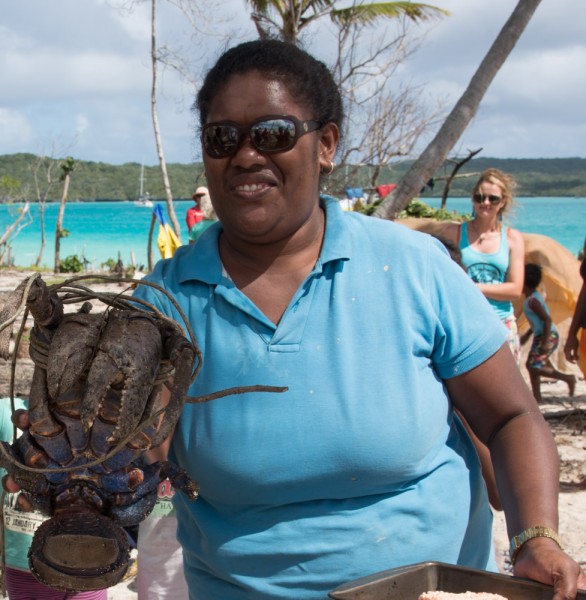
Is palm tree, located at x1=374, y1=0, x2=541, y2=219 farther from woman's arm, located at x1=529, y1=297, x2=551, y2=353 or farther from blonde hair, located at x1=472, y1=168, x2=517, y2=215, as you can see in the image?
woman's arm, located at x1=529, y1=297, x2=551, y2=353

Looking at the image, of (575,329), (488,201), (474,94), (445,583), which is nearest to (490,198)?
(488,201)

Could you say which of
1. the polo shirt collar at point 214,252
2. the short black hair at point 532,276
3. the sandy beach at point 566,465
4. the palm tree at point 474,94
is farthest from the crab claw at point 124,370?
the short black hair at point 532,276

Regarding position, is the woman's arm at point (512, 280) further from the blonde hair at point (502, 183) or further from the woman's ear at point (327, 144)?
the woman's ear at point (327, 144)

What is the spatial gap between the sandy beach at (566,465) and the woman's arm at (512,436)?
1936 mm

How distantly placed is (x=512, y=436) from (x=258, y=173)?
2.90 feet

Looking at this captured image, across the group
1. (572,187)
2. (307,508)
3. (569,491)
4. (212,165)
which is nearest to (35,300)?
(212,165)

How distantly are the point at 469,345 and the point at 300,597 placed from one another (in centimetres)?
70

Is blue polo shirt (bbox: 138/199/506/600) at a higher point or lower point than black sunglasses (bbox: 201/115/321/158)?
lower

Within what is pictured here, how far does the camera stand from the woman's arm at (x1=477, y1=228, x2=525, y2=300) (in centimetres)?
598

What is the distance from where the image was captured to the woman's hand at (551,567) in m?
1.67

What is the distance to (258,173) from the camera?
6.59 feet

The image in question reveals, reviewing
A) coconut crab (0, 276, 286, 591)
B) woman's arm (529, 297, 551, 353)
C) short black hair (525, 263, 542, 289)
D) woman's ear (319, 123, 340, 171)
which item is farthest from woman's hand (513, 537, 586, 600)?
short black hair (525, 263, 542, 289)

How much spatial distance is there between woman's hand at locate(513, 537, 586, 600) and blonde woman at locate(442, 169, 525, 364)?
4.26 metres

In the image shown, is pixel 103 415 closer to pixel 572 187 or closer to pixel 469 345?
pixel 469 345
